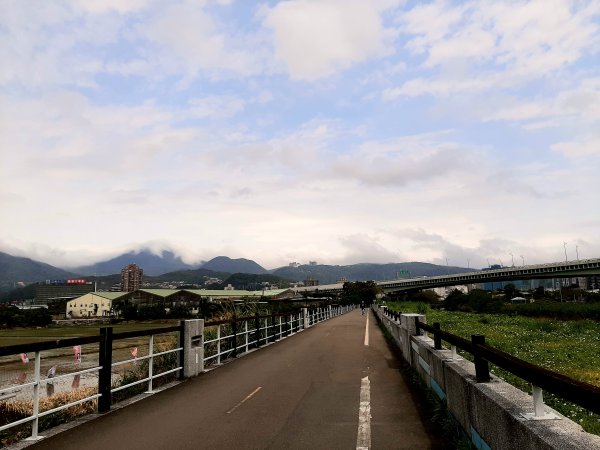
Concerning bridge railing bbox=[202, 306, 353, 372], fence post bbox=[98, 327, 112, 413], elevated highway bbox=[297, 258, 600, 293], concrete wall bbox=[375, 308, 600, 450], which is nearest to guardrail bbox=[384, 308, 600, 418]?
concrete wall bbox=[375, 308, 600, 450]

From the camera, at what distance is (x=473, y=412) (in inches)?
215

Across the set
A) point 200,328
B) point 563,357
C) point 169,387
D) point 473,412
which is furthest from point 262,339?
point 473,412

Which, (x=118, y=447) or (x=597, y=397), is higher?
(x=597, y=397)

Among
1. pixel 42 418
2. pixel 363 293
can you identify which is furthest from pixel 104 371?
pixel 363 293

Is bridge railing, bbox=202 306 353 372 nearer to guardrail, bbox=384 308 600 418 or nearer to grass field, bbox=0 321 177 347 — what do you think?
guardrail, bbox=384 308 600 418

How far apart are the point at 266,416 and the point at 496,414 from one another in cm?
432

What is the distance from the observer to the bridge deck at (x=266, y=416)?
6398mm

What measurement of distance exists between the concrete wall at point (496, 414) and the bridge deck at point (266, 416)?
27.0 inches

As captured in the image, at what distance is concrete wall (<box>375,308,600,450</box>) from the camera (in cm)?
350

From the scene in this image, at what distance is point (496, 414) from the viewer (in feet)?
14.9

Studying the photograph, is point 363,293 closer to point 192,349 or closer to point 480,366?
point 192,349

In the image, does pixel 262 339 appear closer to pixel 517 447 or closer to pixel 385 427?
pixel 385 427

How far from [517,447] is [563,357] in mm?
14069

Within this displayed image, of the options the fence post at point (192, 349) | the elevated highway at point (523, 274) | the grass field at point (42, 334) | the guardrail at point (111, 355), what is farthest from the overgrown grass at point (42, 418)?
the elevated highway at point (523, 274)
